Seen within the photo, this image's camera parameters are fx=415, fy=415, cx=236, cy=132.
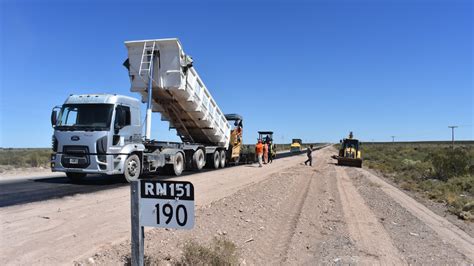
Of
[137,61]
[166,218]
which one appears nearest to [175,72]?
[137,61]

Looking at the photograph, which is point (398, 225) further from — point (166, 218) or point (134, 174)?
point (134, 174)

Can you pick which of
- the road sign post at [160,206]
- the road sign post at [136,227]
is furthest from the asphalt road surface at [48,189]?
the road sign post at [160,206]

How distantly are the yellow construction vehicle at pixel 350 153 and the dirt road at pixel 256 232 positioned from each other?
55.9ft

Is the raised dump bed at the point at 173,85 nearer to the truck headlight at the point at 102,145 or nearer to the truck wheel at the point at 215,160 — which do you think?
→ the truck wheel at the point at 215,160

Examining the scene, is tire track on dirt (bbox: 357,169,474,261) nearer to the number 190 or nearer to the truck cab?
the number 190

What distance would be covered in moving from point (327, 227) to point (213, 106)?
12.6 metres

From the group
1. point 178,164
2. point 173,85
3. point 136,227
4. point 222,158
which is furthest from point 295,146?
point 136,227

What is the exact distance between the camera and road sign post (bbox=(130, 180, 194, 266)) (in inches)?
165

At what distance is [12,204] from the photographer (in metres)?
9.72

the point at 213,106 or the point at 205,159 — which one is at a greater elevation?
the point at 213,106

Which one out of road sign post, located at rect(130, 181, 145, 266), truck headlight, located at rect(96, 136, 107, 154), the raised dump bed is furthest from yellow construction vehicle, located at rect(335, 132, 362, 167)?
road sign post, located at rect(130, 181, 145, 266)

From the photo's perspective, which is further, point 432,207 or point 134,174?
point 134,174

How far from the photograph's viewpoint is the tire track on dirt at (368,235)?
22.1 feet

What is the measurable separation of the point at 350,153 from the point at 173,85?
59.3 ft
